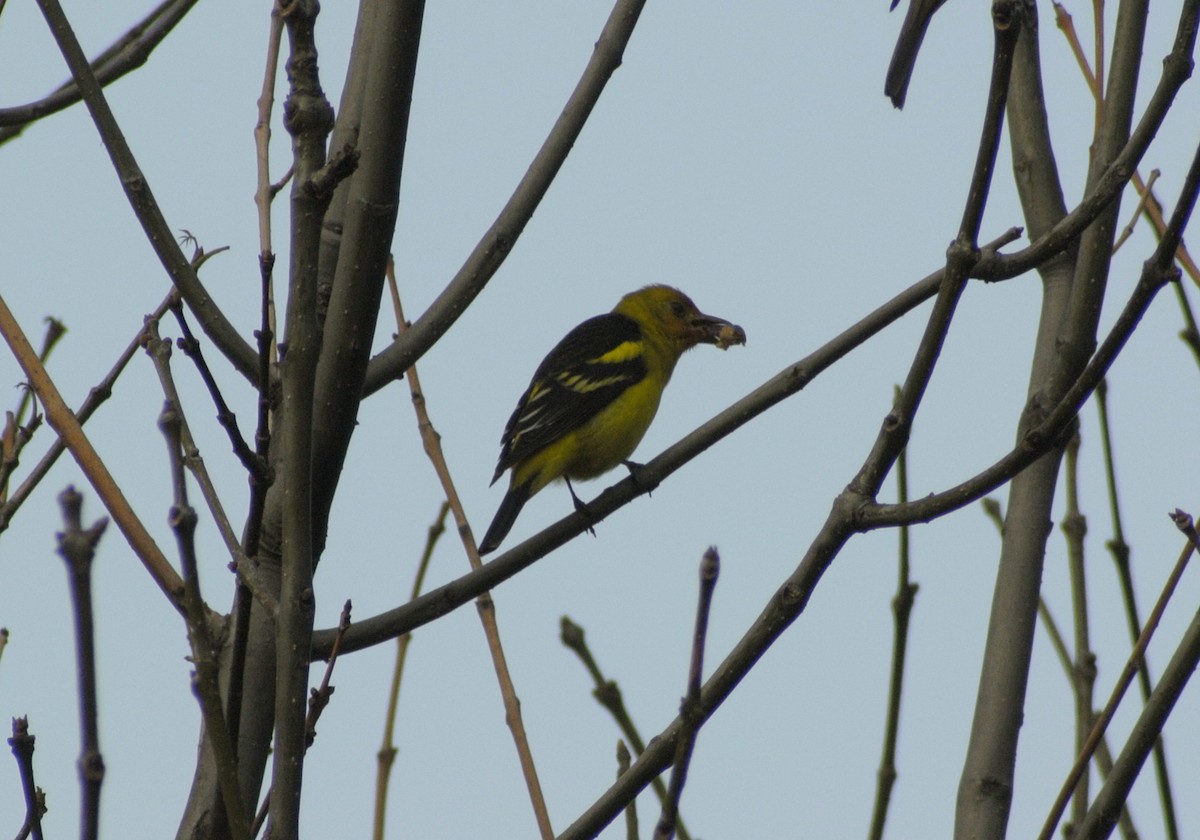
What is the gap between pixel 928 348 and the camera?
2533mm

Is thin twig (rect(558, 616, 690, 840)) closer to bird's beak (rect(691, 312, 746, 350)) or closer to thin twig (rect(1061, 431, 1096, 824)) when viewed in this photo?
thin twig (rect(1061, 431, 1096, 824))

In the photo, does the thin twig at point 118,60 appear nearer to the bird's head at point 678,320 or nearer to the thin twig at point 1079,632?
the thin twig at point 1079,632

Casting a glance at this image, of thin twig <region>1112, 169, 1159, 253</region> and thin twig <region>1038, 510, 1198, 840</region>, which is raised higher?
thin twig <region>1112, 169, 1159, 253</region>

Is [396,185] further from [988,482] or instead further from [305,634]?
[988,482]

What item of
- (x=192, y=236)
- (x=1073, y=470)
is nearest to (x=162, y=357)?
(x=192, y=236)

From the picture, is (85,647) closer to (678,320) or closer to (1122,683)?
(1122,683)

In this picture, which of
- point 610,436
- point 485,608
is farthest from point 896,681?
point 610,436

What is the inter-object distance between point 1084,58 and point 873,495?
1.96 metres

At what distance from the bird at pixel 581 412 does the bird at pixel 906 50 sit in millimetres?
1839

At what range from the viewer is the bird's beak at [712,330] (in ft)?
25.4

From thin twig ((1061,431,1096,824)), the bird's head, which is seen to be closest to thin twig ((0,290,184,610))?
thin twig ((1061,431,1096,824))

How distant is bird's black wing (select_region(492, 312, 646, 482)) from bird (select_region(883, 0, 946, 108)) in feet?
6.52

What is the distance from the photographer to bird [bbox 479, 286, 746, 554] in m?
6.42

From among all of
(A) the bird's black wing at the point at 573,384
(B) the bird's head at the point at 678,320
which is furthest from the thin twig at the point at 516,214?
(B) the bird's head at the point at 678,320
